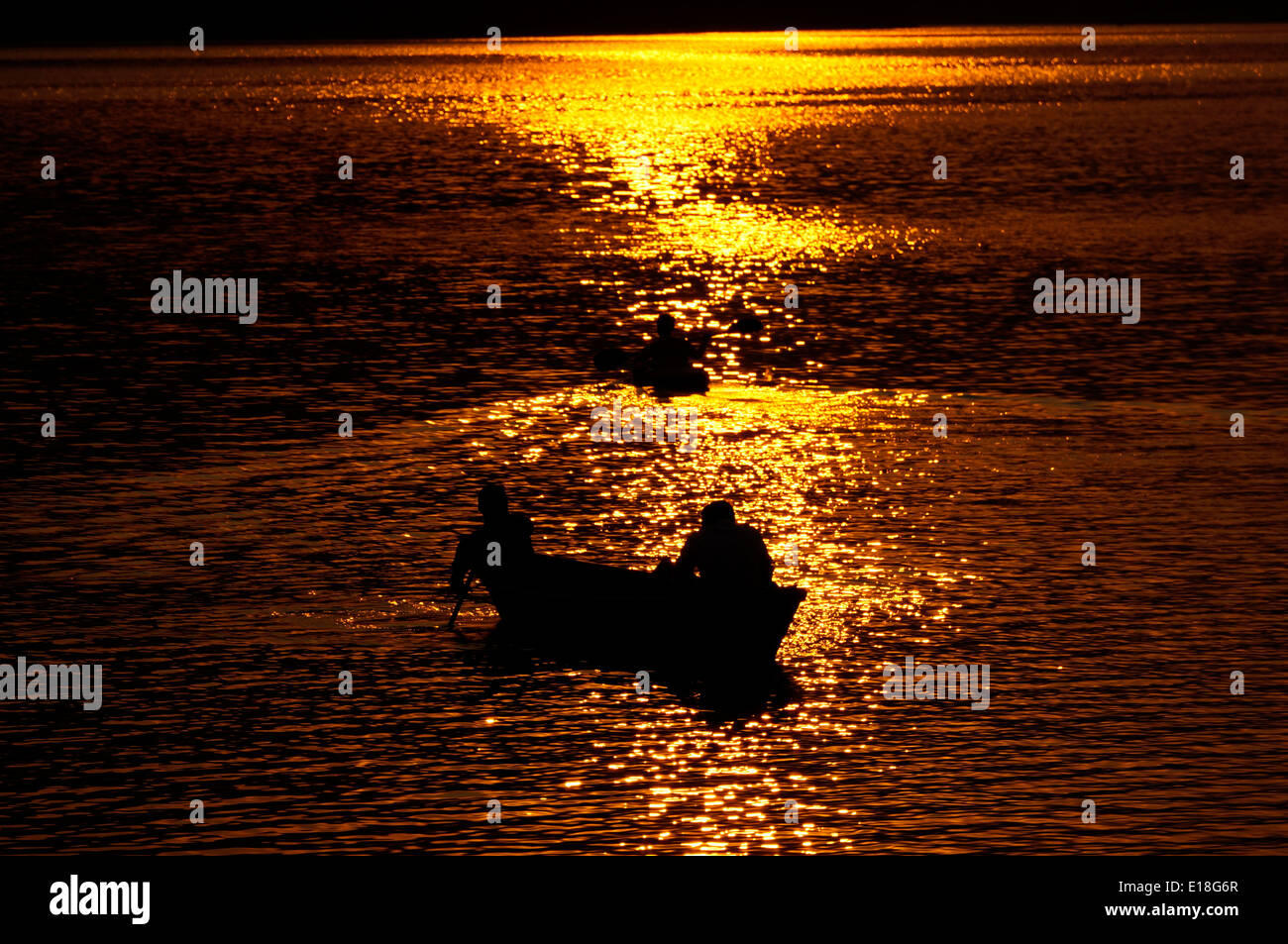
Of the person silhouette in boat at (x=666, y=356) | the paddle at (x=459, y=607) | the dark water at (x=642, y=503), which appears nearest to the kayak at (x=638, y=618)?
the paddle at (x=459, y=607)

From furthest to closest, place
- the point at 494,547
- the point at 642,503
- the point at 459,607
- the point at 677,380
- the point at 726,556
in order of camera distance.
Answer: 1. the point at 677,380
2. the point at 642,503
3. the point at 459,607
4. the point at 494,547
5. the point at 726,556

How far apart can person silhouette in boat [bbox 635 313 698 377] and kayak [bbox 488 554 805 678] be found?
721 inches

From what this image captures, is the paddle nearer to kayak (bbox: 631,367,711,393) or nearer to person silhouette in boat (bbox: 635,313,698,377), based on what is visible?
kayak (bbox: 631,367,711,393)

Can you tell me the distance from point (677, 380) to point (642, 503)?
10.7 metres

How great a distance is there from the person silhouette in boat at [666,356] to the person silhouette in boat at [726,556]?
19.9 meters

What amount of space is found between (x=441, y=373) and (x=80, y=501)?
45.7 ft

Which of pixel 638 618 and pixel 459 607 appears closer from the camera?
pixel 638 618

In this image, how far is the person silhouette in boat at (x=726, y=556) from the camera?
82.3ft

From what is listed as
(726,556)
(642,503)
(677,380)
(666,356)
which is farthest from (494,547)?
(666,356)

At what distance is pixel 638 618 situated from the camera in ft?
85.7

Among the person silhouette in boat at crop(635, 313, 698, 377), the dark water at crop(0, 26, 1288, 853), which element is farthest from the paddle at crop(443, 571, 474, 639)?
the person silhouette in boat at crop(635, 313, 698, 377)

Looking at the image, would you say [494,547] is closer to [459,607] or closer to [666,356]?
[459,607]
